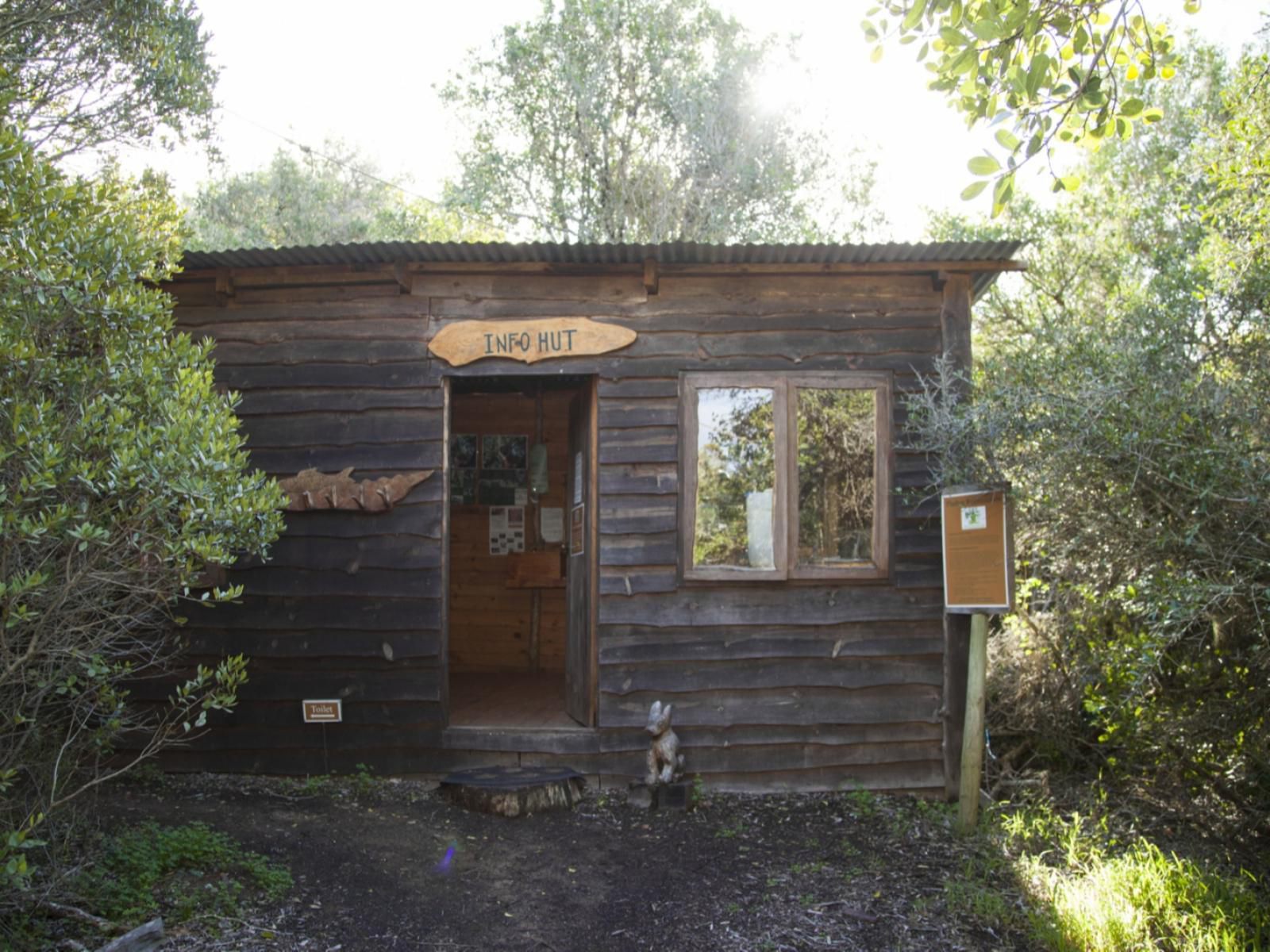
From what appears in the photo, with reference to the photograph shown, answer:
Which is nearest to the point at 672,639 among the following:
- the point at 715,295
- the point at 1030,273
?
the point at 715,295

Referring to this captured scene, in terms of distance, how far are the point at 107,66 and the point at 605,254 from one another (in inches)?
168

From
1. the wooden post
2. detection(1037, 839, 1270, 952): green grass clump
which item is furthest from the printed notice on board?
detection(1037, 839, 1270, 952): green grass clump

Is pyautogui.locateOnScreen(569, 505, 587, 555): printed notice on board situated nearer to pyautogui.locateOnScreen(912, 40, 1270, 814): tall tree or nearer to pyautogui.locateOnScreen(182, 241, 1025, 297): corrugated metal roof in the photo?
pyautogui.locateOnScreen(182, 241, 1025, 297): corrugated metal roof

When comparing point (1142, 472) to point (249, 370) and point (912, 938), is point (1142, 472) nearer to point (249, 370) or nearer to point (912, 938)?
point (912, 938)

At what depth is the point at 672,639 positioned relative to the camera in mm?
6801

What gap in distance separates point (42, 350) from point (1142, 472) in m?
5.13

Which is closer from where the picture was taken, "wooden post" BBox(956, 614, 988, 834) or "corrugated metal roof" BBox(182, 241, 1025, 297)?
"wooden post" BBox(956, 614, 988, 834)

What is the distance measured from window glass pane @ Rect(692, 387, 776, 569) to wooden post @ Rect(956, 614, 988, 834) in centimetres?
137

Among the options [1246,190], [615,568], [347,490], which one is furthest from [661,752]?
[1246,190]

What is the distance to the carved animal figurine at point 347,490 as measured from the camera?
6891 millimetres

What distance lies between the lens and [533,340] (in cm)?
693

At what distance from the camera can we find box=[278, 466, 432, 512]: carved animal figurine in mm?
6891

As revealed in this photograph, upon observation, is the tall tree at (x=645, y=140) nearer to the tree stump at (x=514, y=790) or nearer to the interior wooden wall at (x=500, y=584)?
the interior wooden wall at (x=500, y=584)

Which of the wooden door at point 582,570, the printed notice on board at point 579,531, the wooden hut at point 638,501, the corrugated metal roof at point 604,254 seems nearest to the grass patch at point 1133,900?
the wooden hut at point 638,501
